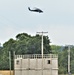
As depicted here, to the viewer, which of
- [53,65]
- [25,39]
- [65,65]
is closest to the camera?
[53,65]

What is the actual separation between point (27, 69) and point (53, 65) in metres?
4.19

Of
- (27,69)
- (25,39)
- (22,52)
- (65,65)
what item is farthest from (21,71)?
(65,65)

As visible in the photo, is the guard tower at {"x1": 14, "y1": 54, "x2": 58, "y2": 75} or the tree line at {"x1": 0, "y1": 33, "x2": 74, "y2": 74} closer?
the guard tower at {"x1": 14, "y1": 54, "x2": 58, "y2": 75}

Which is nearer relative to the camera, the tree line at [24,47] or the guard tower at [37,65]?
the guard tower at [37,65]

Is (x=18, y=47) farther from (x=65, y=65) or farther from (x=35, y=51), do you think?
(x=65, y=65)

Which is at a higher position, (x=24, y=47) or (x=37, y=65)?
(x=24, y=47)

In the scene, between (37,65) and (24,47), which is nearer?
(37,65)

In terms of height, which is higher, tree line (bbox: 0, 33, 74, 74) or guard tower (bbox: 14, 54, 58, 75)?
tree line (bbox: 0, 33, 74, 74)

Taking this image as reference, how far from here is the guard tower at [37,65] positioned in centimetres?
6875

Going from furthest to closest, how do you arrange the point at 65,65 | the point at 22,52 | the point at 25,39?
the point at 65,65, the point at 25,39, the point at 22,52

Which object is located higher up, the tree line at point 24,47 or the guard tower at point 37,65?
the tree line at point 24,47

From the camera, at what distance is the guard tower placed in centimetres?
6875

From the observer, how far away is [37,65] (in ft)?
228

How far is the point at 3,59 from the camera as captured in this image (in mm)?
→ 112125
